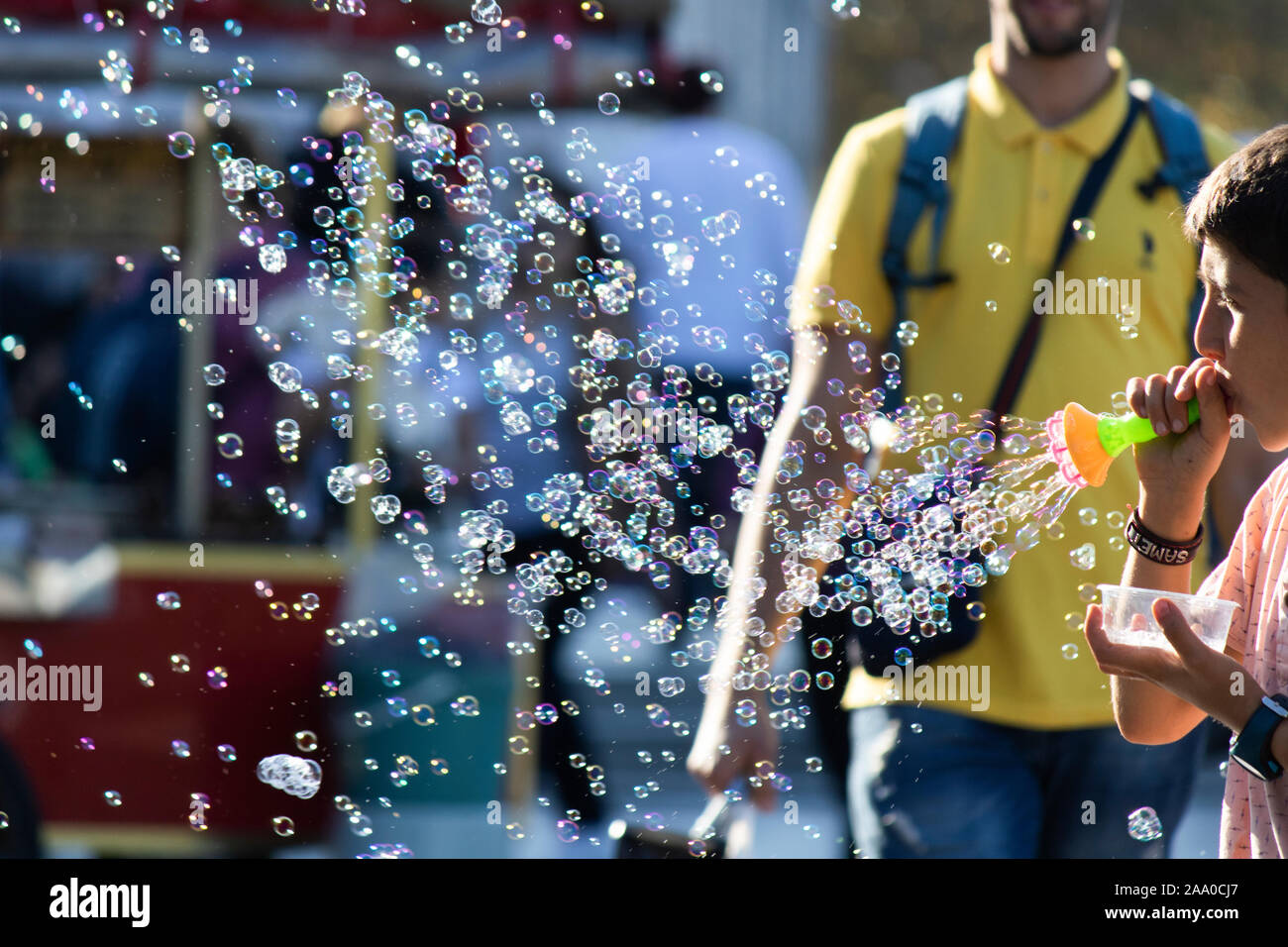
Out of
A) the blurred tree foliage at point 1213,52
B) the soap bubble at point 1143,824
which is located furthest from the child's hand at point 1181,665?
the blurred tree foliage at point 1213,52

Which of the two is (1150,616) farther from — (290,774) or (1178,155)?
(290,774)

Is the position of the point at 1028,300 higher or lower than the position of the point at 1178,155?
lower

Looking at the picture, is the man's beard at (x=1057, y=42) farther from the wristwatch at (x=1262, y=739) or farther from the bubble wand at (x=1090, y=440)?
the wristwatch at (x=1262, y=739)

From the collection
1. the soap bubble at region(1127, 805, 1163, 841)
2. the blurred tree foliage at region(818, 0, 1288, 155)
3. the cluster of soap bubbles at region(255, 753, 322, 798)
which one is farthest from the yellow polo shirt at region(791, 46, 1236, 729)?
the blurred tree foliage at region(818, 0, 1288, 155)

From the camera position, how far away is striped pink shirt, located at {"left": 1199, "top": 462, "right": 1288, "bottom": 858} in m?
1.47

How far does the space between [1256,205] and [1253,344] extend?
0.14 meters

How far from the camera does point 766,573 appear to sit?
2.02 metres

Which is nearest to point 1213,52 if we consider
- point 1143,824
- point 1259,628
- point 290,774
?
point 290,774

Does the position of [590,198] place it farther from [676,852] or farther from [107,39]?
[107,39]

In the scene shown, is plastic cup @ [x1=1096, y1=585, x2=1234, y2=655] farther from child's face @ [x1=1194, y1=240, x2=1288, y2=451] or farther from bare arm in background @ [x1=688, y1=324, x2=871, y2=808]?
bare arm in background @ [x1=688, y1=324, x2=871, y2=808]

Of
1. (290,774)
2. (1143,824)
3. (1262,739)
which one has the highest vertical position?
(1262,739)

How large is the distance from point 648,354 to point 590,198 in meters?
0.32

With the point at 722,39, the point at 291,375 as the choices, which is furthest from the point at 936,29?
the point at 291,375

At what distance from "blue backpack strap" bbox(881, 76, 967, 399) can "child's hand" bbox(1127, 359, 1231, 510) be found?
0.50 meters
